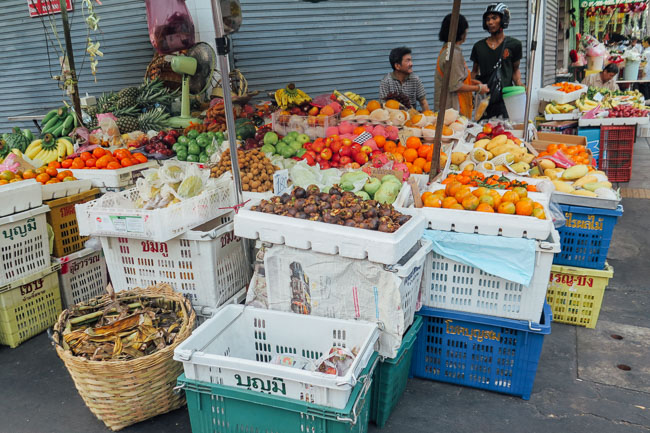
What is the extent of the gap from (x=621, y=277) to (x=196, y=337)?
13.6 feet

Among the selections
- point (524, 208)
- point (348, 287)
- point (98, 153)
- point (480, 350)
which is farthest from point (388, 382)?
point (98, 153)

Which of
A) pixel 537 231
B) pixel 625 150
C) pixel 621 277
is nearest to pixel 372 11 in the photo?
pixel 625 150

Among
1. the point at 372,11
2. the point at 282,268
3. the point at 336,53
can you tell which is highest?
the point at 372,11

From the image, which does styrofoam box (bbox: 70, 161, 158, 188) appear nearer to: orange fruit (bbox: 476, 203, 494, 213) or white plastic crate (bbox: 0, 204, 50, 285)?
white plastic crate (bbox: 0, 204, 50, 285)

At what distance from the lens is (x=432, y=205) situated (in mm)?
3072

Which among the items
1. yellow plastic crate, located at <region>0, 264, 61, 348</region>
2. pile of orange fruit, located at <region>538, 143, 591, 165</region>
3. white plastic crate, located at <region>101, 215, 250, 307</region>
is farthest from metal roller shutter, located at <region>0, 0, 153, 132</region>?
pile of orange fruit, located at <region>538, 143, 591, 165</region>

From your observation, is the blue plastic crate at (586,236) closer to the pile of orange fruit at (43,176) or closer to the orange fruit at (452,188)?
the orange fruit at (452,188)

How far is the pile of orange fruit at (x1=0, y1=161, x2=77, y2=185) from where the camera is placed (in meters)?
3.98

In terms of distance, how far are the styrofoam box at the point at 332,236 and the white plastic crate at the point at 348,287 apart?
75mm

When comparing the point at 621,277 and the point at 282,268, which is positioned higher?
the point at 282,268

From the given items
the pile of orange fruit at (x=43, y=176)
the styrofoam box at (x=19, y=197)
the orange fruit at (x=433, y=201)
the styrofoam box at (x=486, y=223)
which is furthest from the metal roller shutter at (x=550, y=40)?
the styrofoam box at (x=19, y=197)

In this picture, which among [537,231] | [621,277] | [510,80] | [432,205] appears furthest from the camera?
[510,80]

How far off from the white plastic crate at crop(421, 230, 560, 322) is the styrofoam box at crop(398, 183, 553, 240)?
0.28ft

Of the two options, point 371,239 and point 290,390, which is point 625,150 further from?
point 290,390
